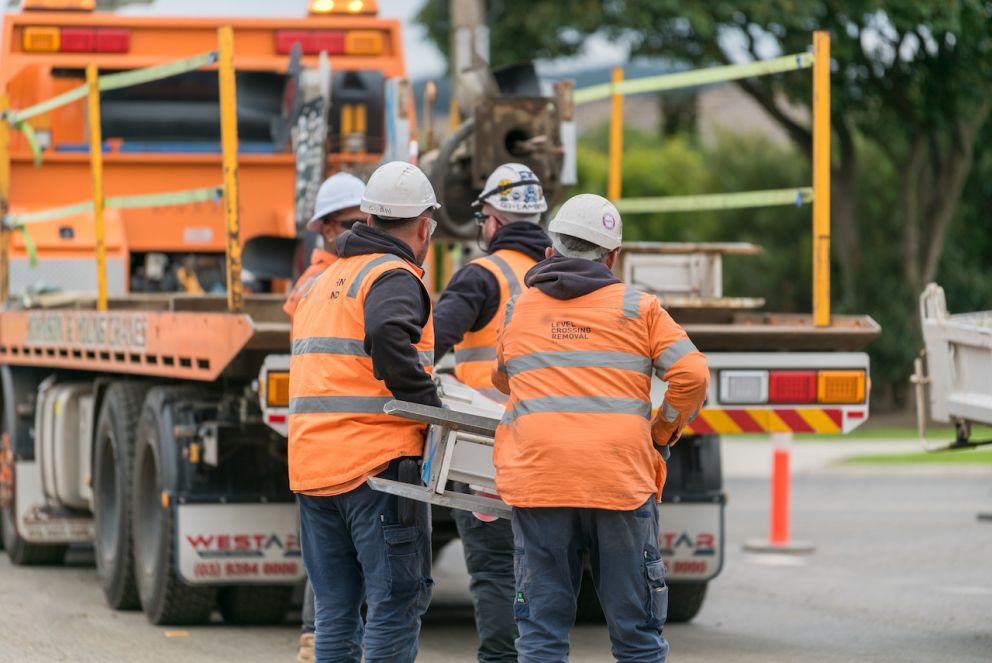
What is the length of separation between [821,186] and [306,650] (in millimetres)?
2878

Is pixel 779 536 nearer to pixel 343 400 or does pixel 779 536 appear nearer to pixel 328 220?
pixel 328 220

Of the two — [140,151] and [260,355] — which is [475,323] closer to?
[260,355]

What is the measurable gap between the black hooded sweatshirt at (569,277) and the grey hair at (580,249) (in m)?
0.03

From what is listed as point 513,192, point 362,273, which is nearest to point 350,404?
point 362,273

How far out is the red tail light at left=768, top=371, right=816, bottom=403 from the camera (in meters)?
8.20

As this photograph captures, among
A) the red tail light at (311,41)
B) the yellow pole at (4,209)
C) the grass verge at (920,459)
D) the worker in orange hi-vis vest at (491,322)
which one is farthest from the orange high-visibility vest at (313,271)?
the grass verge at (920,459)

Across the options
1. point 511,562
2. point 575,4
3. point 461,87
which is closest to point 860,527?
point 461,87

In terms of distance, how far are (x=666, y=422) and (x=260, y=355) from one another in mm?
2477

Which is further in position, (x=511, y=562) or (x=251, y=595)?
(x=251, y=595)

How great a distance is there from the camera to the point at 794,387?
323 inches

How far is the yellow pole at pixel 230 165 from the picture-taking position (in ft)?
27.1

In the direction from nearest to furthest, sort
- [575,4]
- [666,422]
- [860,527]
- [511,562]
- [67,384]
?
[666,422], [511,562], [67,384], [860,527], [575,4]

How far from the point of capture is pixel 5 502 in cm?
1158

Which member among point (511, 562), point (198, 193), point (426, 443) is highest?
point (198, 193)
